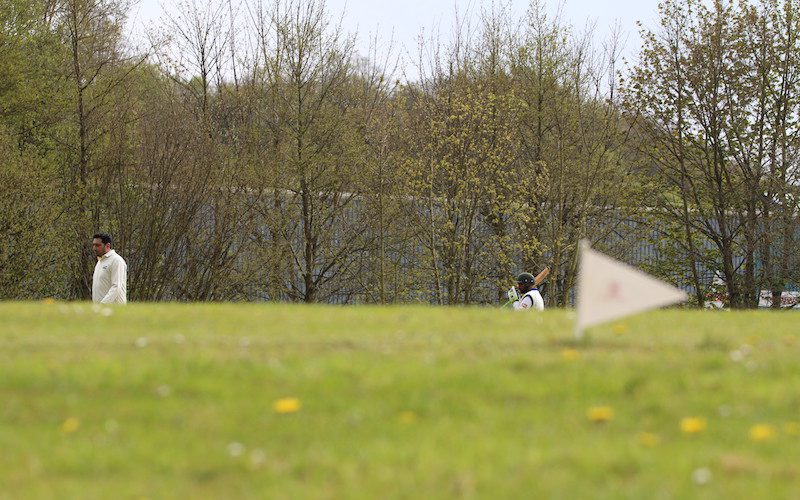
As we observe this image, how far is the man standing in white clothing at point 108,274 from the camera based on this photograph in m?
15.7

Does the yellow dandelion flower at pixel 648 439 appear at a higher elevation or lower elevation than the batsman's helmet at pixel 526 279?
lower

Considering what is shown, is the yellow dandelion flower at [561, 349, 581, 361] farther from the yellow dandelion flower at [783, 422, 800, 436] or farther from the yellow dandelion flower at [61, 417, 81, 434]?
the yellow dandelion flower at [61, 417, 81, 434]

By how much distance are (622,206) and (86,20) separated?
54.9 ft

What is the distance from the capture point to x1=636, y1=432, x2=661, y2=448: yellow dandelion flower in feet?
19.3

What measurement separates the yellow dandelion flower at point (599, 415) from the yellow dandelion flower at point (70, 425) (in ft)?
8.94

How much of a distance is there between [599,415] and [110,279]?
11.0 metres

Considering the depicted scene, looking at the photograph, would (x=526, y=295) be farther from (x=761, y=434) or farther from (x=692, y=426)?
(x=761, y=434)

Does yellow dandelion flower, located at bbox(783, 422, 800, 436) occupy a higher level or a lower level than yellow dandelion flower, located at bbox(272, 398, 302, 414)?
lower

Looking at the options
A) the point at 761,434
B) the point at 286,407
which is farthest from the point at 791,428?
the point at 286,407

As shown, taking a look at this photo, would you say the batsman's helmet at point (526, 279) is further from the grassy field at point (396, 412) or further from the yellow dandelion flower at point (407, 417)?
the yellow dandelion flower at point (407, 417)

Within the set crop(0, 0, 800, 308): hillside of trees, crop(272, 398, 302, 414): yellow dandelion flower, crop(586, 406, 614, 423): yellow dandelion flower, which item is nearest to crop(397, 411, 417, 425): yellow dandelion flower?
crop(272, 398, 302, 414): yellow dandelion flower

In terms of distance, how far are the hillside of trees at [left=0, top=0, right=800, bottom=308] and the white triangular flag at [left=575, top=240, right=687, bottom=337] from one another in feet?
72.5

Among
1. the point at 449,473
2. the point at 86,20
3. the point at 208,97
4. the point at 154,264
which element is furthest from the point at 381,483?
the point at 208,97

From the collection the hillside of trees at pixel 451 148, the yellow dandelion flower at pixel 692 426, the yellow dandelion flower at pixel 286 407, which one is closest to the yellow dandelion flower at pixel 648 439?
the yellow dandelion flower at pixel 692 426
